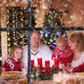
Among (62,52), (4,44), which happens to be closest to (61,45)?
(62,52)

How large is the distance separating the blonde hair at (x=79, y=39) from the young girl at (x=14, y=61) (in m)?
0.27

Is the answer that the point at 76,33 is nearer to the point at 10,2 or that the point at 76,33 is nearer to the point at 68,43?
the point at 68,43

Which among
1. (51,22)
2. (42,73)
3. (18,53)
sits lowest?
(42,73)

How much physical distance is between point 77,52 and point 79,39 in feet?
0.22

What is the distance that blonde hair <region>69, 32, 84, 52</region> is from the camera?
156 centimetres

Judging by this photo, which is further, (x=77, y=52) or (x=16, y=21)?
(x=77, y=52)

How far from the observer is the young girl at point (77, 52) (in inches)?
61.7

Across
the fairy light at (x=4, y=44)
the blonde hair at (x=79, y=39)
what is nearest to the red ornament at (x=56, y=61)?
the blonde hair at (x=79, y=39)

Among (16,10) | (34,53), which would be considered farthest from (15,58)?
(16,10)

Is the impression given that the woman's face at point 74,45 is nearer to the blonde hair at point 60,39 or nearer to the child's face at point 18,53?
the blonde hair at point 60,39

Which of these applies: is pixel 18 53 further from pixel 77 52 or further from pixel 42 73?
pixel 77 52

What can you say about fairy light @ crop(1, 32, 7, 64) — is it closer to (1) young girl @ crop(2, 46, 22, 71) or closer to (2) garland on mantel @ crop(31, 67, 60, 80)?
(1) young girl @ crop(2, 46, 22, 71)

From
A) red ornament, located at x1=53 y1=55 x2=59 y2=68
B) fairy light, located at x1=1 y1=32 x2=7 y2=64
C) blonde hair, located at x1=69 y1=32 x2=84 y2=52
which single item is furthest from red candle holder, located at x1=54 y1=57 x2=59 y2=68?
fairy light, located at x1=1 y1=32 x2=7 y2=64

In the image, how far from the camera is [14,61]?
1520mm
